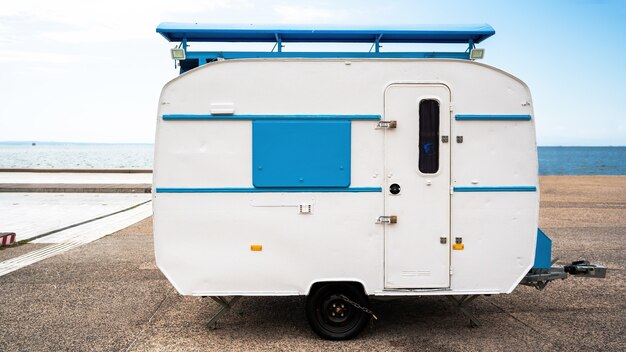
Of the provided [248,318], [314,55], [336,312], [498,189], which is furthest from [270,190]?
[498,189]

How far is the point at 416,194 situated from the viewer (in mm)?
5613

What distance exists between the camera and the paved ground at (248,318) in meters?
5.73

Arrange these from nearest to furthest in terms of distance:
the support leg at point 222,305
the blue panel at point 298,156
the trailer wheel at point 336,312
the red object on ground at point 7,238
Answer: the blue panel at point 298,156, the trailer wheel at point 336,312, the support leg at point 222,305, the red object on ground at point 7,238

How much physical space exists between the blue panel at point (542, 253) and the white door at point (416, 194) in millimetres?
1214

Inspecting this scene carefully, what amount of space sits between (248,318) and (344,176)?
2.37 meters

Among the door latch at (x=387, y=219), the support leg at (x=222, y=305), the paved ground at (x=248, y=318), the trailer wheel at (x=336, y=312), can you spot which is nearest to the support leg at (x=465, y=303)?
the paved ground at (x=248, y=318)

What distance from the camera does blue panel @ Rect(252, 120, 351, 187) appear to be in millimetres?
5562

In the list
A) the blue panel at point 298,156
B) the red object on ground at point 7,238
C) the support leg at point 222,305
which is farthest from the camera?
the red object on ground at point 7,238

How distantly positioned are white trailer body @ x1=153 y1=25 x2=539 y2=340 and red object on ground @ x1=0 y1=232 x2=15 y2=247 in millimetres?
7257

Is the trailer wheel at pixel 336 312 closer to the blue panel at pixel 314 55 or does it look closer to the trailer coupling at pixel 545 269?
the trailer coupling at pixel 545 269

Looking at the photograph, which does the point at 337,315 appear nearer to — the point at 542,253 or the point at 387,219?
the point at 387,219

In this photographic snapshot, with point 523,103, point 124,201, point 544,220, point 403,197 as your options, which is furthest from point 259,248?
point 124,201

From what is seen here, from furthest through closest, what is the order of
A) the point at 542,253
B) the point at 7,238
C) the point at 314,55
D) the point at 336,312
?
1. the point at 7,238
2. the point at 314,55
3. the point at 542,253
4. the point at 336,312

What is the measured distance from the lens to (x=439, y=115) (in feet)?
18.5
